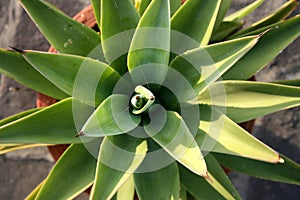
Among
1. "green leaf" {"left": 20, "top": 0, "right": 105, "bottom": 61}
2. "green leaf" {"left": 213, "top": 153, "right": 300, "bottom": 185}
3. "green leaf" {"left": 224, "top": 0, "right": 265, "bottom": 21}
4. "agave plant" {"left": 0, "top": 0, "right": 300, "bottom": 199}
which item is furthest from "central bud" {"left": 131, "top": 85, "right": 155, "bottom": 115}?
"green leaf" {"left": 224, "top": 0, "right": 265, "bottom": 21}

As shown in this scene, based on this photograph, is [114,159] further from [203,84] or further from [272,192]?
[272,192]

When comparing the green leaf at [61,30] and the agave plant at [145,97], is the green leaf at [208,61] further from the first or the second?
the green leaf at [61,30]

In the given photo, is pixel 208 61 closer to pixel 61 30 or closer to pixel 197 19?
pixel 197 19

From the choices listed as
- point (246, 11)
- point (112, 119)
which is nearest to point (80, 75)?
point (112, 119)

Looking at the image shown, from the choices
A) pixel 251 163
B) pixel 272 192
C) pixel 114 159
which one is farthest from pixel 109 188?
pixel 272 192

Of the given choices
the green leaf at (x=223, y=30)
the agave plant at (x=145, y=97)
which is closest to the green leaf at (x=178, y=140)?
the agave plant at (x=145, y=97)

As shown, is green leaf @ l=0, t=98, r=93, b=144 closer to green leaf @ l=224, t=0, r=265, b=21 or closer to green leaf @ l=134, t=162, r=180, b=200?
green leaf @ l=134, t=162, r=180, b=200
